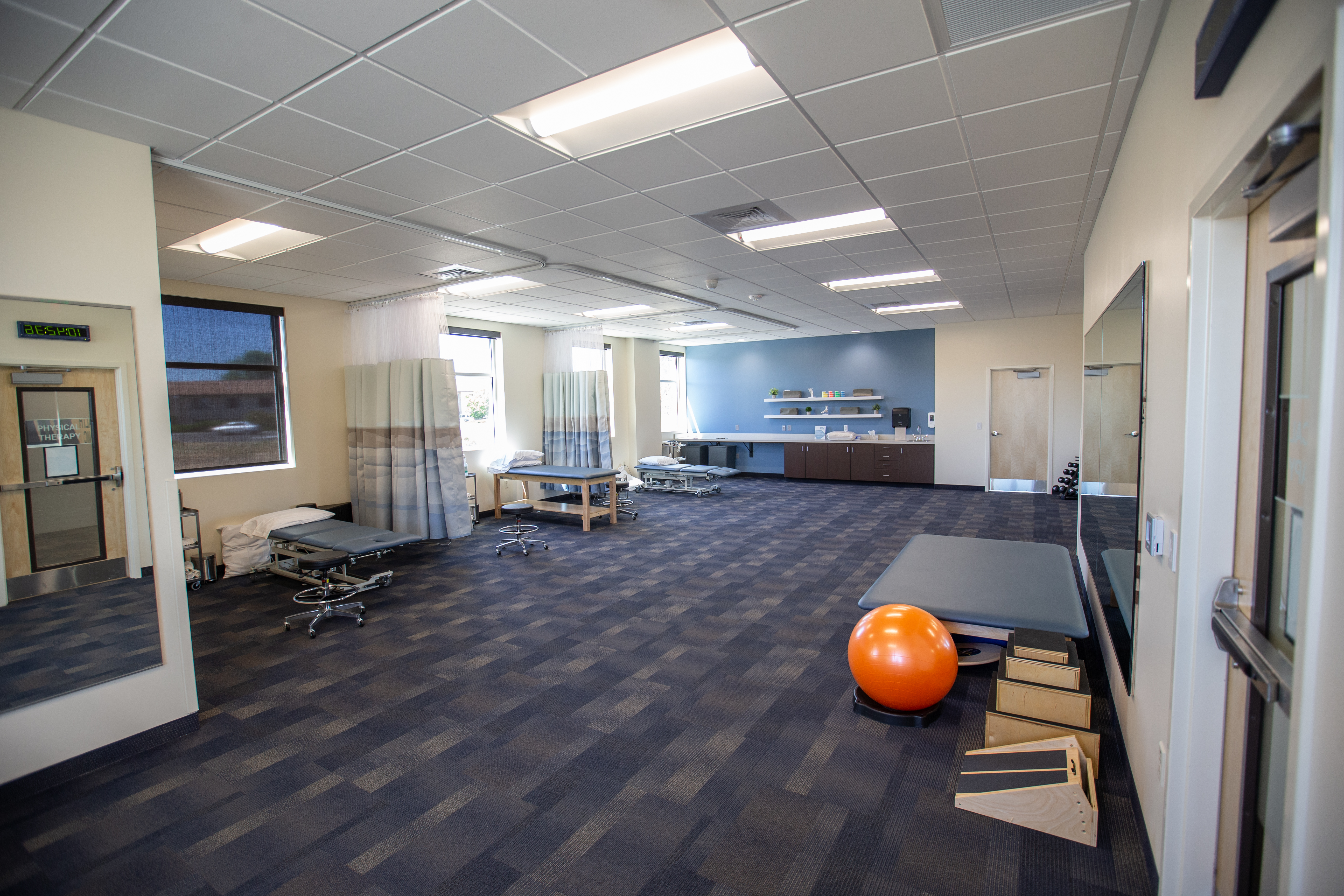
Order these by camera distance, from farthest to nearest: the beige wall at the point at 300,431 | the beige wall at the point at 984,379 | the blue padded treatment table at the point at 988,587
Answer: the beige wall at the point at 984,379, the beige wall at the point at 300,431, the blue padded treatment table at the point at 988,587

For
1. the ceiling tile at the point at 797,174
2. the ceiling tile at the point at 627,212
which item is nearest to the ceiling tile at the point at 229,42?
the ceiling tile at the point at 627,212

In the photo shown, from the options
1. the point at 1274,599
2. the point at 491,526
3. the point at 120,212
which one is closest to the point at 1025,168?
the point at 1274,599

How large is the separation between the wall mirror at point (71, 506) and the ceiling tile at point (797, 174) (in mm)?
3282

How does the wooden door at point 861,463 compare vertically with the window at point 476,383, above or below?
below

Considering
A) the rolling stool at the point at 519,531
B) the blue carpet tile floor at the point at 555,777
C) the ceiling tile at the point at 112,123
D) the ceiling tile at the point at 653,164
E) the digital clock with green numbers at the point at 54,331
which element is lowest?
the blue carpet tile floor at the point at 555,777

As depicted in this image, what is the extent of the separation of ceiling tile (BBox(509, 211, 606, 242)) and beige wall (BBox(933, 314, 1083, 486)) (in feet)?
25.3

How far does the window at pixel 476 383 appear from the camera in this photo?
851 centimetres

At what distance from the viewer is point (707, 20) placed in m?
2.15

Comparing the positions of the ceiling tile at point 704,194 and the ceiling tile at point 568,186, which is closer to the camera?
the ceiling tile at point 568,186

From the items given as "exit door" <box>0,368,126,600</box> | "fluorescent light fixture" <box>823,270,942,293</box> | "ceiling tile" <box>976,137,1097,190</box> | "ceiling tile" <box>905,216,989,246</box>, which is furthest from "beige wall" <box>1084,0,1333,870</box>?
"exit door" <box>0,368,126,600</box>

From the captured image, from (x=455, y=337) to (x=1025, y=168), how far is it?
279 inches

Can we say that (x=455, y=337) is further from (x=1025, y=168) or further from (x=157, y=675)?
(x=1025, y=168)

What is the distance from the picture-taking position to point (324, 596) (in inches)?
187

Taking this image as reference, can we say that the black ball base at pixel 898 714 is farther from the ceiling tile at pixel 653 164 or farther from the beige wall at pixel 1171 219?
the ceiling tile at pixel 653 164
